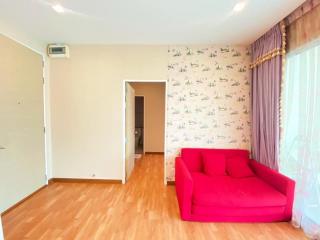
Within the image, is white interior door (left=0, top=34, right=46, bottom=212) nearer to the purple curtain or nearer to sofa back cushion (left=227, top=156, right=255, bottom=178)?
sofa back cushion (left=227, top=156, right=255, bottom=178)

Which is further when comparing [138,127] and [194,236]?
[138,127]

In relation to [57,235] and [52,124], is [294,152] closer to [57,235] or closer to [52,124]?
[57,235]

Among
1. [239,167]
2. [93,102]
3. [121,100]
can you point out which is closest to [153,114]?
[121,100]

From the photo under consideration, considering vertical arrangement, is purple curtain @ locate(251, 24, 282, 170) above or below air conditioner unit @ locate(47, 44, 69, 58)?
below

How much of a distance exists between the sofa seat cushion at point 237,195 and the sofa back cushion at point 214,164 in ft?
1.59

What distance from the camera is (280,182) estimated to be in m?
2.61

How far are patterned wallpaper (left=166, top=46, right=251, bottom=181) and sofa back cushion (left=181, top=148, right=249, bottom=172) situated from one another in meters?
0.12

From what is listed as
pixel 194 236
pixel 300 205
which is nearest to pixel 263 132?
pixel 300 205

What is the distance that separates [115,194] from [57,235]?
1199 millimetres

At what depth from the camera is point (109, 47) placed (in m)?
3.76

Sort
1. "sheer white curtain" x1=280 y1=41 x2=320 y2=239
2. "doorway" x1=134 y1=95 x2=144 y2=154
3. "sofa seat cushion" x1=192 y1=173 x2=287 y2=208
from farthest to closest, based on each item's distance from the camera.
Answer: "doorway" x1=134 y1=95 x2=144 y2=154 → "sofa seat cushion" x1=192 y1=173 x2=287 y2=208 → "sheer white curtain" x1=280 y1=41 x2=320 y2=239

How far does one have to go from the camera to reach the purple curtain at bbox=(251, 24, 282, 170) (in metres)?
2.85

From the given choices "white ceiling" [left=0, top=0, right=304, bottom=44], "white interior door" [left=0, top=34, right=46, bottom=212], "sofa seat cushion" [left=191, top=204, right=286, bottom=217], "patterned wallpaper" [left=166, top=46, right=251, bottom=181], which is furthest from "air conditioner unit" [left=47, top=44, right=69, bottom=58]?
"sofa seat cushion" [left=191, top=204, right=286, bottom=217]

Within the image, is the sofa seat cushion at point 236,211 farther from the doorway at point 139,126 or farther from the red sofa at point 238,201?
the doorway at point 139,126
